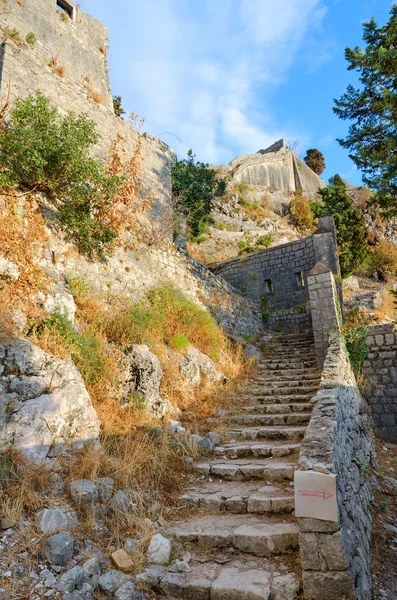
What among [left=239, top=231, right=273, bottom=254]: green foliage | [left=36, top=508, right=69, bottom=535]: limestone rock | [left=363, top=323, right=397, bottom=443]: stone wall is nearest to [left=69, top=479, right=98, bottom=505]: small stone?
[left=36, top=508, right=69, bottom=535]: limestone rock

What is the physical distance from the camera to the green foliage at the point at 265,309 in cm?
1313

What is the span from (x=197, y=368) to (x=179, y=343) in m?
0.58

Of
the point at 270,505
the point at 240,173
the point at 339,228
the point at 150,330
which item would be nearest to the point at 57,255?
the point at 150,330

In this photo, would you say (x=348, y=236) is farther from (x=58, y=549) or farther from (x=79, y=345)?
(x=58, y=549)

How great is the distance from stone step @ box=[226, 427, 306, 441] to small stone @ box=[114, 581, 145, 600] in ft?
9.98

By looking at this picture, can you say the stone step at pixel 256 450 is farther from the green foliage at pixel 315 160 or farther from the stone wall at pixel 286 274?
the green foliage at pixel 315 160

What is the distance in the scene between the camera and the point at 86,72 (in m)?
13.5

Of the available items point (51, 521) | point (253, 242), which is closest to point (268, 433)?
point (51, 521)

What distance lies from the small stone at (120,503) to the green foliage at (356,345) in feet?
22.3

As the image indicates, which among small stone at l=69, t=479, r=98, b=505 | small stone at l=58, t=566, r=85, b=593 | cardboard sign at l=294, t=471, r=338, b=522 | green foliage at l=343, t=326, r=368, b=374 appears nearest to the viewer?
small stone at l=58, t=566, r=85, b=593

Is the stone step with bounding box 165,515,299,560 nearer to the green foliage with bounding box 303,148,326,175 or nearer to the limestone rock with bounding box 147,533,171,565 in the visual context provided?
the limestone rock with bounding box 147,533,171,565

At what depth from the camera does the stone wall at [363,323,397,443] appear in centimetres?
859

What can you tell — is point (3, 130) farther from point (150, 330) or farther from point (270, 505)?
point (270, 505)

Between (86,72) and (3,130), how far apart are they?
904 centimetres
